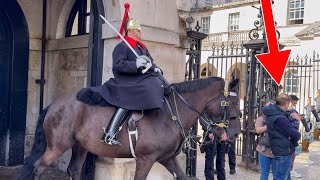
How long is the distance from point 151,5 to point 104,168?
2.60 m

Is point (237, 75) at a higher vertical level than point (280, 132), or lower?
higher

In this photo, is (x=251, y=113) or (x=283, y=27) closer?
(x=251, y=113)

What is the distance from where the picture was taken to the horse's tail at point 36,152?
4.93 m

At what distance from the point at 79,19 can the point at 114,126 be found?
4154 millimetres

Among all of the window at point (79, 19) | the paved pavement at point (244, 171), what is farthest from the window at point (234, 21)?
the window at point (79, 19)

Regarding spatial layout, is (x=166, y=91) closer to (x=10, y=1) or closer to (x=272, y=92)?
(x=10, y=1)

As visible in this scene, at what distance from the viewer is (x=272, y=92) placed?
30.3 feet

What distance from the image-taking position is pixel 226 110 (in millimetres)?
4539

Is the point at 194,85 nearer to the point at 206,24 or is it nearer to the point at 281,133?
the point at 281,133

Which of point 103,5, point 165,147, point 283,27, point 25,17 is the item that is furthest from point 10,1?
point 283,27

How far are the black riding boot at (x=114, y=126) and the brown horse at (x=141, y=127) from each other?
0.10m

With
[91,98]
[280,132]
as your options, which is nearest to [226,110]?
[280,132]

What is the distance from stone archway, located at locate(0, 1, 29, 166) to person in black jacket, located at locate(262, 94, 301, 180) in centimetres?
483

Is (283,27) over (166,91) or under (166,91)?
over
